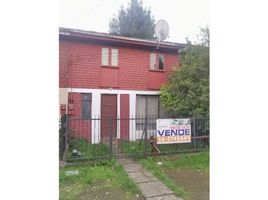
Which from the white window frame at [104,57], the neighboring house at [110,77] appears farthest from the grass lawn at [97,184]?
the white window frame at [104,57]

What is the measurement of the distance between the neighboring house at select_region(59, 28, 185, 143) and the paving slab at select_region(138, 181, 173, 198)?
518cm

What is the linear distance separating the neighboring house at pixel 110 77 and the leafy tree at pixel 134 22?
1362cm

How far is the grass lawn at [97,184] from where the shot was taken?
5.73 metres

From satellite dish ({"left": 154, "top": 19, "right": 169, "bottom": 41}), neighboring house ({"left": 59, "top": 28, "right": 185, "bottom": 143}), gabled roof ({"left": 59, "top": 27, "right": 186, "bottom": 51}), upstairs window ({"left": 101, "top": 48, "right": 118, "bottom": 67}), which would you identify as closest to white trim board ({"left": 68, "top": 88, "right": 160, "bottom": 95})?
neighboring house ({"left": 59, "top": 28, "right": 185, "bottom": 143})

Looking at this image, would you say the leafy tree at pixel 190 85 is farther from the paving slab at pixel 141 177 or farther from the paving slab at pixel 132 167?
the paving slab at pixel 141 177

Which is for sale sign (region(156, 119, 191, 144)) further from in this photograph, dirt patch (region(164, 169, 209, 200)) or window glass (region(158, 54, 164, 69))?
window glass (region(158, 54, 164, 69))

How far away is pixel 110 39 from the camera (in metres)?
12.4

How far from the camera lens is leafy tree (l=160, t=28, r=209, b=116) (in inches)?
440

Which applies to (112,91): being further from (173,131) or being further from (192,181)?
(192,181)
